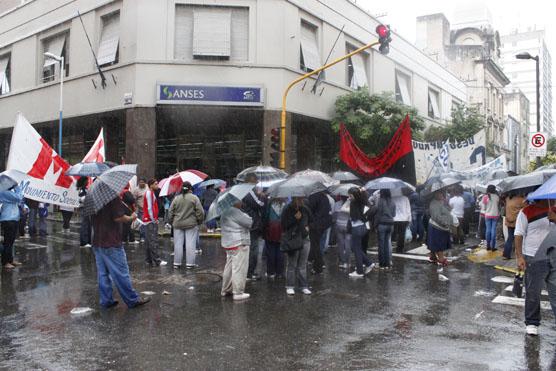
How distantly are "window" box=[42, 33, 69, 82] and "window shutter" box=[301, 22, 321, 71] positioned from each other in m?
11.0

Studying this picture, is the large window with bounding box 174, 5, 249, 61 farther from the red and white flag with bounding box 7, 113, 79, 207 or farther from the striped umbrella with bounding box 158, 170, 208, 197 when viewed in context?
the red and white flag with bounding box 7, 113, 79, 207

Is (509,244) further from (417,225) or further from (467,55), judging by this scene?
(467,55)

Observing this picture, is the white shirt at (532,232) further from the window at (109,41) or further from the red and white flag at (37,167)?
the window at (109,41)

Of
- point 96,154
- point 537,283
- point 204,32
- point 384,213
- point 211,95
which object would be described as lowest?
point 537,283

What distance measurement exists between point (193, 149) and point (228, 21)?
6.06 meters

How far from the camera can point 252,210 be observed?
8898mm

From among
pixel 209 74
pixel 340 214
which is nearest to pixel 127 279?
pixel 340 214

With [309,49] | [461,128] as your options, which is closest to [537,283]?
[309,49]

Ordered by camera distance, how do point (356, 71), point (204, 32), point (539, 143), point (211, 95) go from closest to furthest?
point (539, 143) < point (211, 95) < point (204, 32) < point (356, 71)

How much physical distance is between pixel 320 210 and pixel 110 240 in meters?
4.32

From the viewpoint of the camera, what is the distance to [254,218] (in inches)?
350

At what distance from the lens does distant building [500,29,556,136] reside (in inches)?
5536

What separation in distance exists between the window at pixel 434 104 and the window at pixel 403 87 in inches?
163

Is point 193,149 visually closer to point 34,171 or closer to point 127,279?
point 34,171
